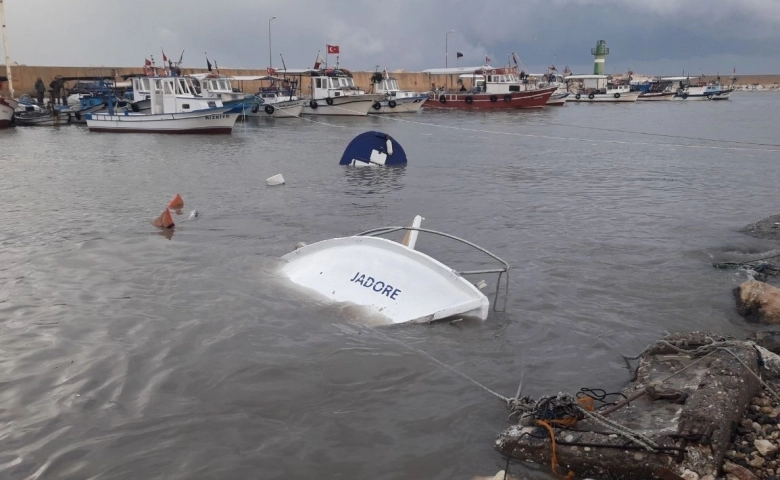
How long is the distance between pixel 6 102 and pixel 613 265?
39111mm

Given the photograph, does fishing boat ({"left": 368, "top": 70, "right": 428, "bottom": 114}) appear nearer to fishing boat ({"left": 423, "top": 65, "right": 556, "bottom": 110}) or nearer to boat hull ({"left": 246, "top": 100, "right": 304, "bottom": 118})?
fishing boat ({"left": 423, "top": 65, "right": 556, "bottom": 110})

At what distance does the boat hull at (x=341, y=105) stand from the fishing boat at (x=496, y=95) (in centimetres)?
1242

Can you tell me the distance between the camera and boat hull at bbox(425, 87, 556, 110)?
54.5 metres

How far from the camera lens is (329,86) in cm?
4622

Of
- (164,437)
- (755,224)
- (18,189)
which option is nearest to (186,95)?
(18,189)

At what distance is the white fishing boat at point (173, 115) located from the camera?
31750mm

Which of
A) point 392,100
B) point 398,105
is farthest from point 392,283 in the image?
point 398,105

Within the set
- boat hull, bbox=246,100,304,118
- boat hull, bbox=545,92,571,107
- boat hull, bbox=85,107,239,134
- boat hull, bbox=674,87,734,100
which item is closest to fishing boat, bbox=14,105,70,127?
boat hull, bbox=85,107,239,134

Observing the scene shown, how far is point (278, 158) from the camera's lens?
23.4 meters

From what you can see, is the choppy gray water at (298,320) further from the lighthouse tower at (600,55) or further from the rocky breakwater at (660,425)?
the lighthouse tower at (600,55)

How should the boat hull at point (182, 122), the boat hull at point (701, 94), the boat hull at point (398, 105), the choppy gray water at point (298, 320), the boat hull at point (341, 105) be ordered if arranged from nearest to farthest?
the choppy gray water at point (298, 320), the boat hull at point (182, 122), the boat hull at point (341, 105), the boat hull at point (398, 105), the boat hull at point (701, 94)

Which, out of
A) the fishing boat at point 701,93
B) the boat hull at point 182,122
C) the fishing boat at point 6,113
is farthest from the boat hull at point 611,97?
the fishing boat at point 6,113

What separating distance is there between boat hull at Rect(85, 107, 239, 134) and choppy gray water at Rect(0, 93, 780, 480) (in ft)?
46.5

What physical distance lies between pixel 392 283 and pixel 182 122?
91.1 feet
